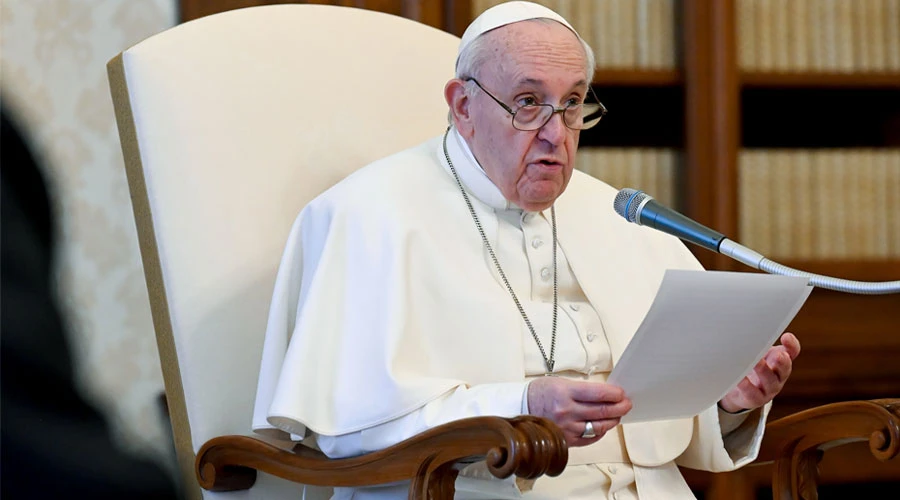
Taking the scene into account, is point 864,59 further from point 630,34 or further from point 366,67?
point 366,67

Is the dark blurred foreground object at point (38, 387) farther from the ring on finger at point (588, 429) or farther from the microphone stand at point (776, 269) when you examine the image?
the microphone stand at point (776, 269)

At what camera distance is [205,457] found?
218 centimetres

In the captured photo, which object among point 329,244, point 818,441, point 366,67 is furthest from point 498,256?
point 818,441

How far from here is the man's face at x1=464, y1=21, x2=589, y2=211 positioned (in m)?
2.29

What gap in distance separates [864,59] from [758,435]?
6.07ft

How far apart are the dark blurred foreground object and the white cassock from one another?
581 mm

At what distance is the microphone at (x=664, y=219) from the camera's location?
1682mm

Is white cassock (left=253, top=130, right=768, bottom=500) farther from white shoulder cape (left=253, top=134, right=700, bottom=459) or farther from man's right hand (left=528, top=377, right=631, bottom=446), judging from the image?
man's right hand (left=528, top=377, right=631, bottom=446)

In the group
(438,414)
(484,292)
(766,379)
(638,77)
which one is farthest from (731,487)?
(438,414)

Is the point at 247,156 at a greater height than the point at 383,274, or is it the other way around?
the point at 247,156

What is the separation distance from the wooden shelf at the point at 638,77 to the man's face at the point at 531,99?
45.8 inches

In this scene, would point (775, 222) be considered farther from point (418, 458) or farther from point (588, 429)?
point (418, 458)

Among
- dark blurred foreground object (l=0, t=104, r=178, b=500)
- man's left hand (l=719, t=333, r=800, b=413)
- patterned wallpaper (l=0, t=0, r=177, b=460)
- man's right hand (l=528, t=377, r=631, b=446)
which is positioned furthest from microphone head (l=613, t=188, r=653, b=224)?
patterned wallpaper (l=0, t=0, r=177, b=460)

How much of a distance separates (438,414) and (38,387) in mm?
1255
